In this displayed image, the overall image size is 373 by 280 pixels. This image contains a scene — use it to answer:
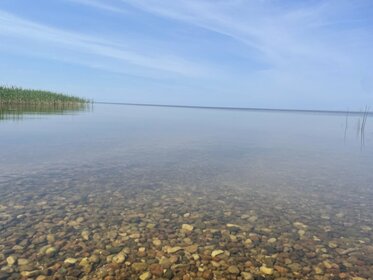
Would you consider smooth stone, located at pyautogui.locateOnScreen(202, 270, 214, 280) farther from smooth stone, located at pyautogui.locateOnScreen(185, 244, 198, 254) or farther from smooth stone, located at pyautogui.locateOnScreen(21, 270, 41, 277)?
smooth stone, located at pyautogui.locateOnScreen(21, 270, 41, 277)

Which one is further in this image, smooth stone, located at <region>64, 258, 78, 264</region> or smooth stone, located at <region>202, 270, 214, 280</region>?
smooth stone, located at <region>64, 258, 78, 264</region>

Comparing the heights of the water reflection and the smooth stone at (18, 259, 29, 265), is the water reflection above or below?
above

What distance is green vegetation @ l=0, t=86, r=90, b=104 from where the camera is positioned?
236 feet

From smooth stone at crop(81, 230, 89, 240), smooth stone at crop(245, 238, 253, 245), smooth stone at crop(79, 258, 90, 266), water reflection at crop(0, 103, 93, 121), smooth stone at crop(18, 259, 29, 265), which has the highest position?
water reflection at crop(0, 103, 93, 121)

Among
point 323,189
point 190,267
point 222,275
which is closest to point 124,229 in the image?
point 190,267

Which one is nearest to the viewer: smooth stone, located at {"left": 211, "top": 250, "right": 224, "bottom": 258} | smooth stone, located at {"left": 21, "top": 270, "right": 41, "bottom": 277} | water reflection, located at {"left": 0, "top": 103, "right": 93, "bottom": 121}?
smooth stone, located at {"left": 21, "top": 270, "right": 41, "bottom": 277}

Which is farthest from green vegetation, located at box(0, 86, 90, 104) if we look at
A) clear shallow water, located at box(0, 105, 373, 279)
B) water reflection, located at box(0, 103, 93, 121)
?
clear shallow water, located at box(0, 105, 373, 279)

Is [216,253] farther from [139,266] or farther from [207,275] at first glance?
[139,266]

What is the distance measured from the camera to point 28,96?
77688mm

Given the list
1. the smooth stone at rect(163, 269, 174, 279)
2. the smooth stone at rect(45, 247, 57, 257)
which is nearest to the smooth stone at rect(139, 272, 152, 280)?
the smooth stone at rect(163, 269, 174, 279)

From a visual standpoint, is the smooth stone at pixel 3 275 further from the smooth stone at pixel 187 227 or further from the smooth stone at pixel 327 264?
the smooth stone at pixel 327 264

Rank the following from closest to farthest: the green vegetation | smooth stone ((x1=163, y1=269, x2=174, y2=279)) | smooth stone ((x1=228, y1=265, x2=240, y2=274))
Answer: smooth stone ((x1=163, y1=269, x2=174, y2=279)) → smooth stone ((x1=228, y1=265, x2=240, y2=274)) → the green vegetation

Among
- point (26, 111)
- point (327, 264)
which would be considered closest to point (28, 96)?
point (26, 111)

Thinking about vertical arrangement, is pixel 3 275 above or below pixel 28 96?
below
